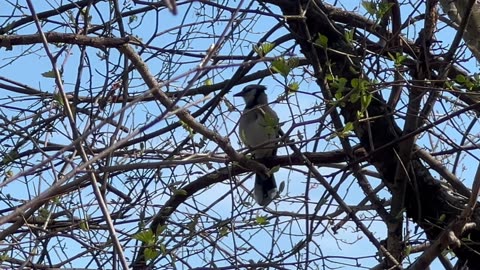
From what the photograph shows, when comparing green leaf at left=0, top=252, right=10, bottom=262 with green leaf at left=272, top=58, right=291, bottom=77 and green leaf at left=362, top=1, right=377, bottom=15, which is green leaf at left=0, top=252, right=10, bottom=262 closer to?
green leaf at left=272, top=58, right=291, bottom=77

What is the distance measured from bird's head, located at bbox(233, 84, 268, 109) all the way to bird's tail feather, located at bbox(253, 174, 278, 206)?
3.14 ft

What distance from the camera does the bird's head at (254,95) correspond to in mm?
5656

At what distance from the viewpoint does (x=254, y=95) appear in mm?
5664

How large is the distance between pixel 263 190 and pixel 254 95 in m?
1.35

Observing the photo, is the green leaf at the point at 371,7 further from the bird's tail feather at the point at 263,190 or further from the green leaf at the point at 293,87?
the bird's tail feather at the point at 263,190

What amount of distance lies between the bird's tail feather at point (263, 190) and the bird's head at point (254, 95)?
96 cm

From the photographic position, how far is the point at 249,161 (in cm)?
320

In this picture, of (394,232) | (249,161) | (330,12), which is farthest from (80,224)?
(330,12)

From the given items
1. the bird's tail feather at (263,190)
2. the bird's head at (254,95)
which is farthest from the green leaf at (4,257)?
the bird's head at (254,95)

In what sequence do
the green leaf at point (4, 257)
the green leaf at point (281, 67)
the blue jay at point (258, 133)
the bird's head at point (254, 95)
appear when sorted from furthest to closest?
the bird's head at point (254, 95)
the blue jay at point (258, 133)
the green leaf at point (4, 257)
the green leaf at point (281, 67)

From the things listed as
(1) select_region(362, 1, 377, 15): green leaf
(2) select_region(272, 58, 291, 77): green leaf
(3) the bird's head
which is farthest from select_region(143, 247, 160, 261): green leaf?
(3) the bird's head

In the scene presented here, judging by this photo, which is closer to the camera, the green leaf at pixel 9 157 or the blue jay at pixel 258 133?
the green leaf at pixel 9 157

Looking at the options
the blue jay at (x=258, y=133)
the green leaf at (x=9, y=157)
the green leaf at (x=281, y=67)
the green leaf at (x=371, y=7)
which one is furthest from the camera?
the blue jay at (x=258, y=133)

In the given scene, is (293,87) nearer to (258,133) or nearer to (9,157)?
(9,157)
